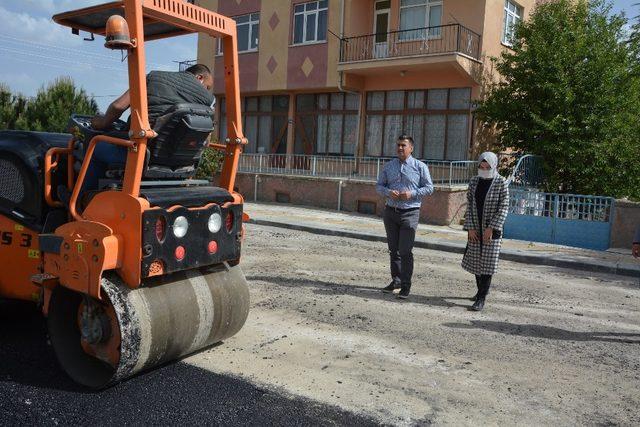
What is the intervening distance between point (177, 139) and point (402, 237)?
3684 millimetres

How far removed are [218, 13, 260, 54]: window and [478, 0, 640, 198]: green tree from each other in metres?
10.8

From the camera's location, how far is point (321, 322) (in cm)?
596

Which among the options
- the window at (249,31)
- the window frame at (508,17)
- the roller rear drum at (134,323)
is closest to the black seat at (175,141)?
the roller rear drum at (134,323)

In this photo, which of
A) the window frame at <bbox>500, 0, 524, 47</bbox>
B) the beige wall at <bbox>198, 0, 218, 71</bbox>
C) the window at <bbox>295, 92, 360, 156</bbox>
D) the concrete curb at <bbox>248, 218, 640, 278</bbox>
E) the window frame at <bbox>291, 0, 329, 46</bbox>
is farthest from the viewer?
the beige wall at <bbox>198, 0, 218, 71</bbox>

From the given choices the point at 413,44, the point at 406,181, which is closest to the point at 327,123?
the point at 413,44

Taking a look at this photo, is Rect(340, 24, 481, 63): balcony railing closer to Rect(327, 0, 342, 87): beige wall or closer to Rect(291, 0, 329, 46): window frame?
Rect(327, 0, 342, 87): beige wall

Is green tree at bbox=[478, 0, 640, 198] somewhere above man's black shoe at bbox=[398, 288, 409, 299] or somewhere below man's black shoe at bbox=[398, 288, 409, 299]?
above

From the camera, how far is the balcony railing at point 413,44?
17.8 metres

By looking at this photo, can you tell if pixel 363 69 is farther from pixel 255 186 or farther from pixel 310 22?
pixel 255 186

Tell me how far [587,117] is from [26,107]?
83.6 feet

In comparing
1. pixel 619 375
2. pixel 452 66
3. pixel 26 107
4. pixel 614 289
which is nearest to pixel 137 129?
pixel 619 375

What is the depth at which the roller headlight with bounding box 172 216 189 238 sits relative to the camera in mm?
4086

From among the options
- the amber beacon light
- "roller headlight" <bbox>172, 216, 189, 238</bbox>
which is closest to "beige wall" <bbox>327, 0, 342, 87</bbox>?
"roller headlight" <bbox>172, 216, 189, 238</bbox>

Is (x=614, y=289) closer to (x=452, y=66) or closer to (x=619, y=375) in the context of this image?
(x=619, y=375)
